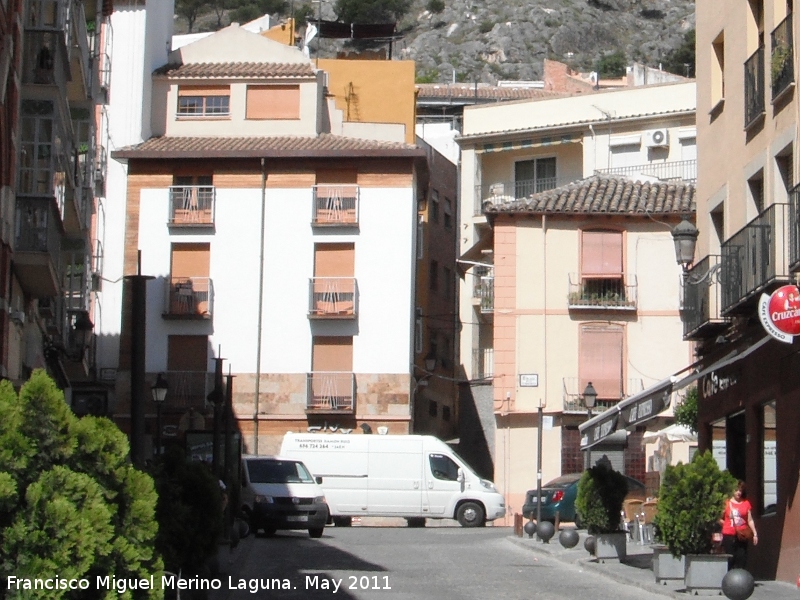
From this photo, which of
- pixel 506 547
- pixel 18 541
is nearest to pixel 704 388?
pixel 506 547

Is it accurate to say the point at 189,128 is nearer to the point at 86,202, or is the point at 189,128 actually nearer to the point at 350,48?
the point at 86,202

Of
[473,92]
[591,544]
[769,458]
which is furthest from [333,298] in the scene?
[473,92]

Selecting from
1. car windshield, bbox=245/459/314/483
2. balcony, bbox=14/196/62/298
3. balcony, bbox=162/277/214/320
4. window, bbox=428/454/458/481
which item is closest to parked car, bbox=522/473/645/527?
window, bbox=428/454/458/481

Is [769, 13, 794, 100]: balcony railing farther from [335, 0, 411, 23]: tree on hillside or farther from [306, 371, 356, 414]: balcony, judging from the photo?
[335, 0, 411, 23]: tree on hillside

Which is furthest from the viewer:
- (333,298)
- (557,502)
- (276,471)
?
(333,298)

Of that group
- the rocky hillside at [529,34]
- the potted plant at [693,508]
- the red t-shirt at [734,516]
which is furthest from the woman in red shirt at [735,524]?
the rocky hillside at [529,34]

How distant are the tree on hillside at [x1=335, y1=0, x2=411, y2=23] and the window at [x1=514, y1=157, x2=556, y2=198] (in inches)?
2957

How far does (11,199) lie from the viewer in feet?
73.5

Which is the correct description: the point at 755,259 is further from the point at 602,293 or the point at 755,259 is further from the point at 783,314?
the point at 602,293

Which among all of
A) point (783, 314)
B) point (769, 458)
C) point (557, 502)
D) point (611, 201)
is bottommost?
point (557, 502)

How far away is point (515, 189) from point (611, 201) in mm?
9847

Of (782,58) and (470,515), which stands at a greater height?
(782,58)

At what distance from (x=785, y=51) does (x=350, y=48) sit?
8407 cm

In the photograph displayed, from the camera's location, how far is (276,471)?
103 feet
